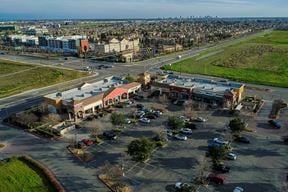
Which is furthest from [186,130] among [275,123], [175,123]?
[275,123]

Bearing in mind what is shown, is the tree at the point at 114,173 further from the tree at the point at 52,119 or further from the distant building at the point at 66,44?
the distant building at the point at 66,44

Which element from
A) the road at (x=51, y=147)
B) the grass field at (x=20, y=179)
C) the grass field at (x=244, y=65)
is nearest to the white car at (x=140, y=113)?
the road at (x=51, y=147)

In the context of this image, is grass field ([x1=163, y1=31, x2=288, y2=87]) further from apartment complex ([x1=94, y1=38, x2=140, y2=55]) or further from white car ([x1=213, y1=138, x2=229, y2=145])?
white car ([x1=213, y1=138, x2=229, y2=145])

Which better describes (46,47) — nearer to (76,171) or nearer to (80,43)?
(80,43)

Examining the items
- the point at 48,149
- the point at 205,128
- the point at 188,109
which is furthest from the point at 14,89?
the point at 205,128

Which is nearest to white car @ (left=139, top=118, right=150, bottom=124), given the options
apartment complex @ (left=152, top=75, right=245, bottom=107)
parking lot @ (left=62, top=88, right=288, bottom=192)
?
parking lot @ (left=62, top=88, right=288, bottom=192)

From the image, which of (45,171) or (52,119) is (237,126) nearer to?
(45,171)
